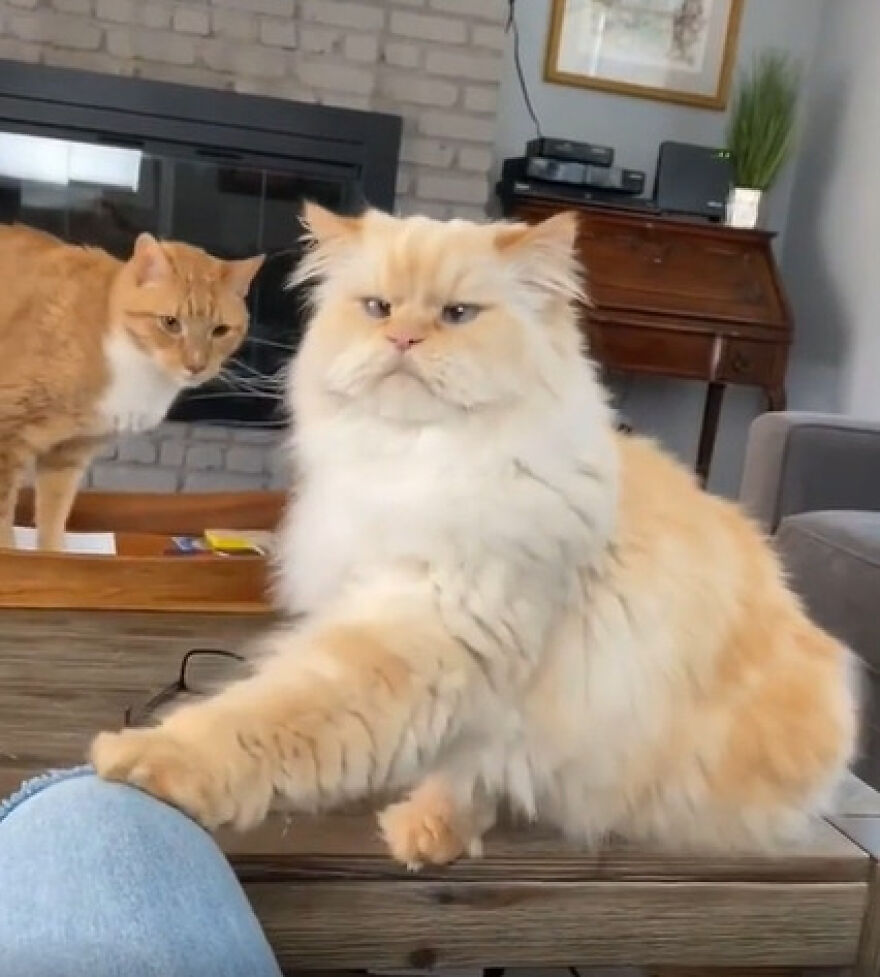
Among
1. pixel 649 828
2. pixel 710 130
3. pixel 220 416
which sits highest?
pixel 710 130

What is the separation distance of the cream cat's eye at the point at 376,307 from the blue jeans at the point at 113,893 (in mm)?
386

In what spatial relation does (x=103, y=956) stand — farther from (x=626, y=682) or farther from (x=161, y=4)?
(x=161, y=4)

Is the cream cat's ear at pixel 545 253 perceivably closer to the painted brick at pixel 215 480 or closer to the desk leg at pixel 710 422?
the painted brick at pixel 215 480

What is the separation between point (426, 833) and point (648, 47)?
10.5ft

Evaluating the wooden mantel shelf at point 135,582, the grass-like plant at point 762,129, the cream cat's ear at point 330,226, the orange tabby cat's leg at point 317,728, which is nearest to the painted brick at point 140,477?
the grass-like plant at point 762,129

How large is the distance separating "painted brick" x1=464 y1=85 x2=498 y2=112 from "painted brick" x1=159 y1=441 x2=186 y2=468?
3.83ft

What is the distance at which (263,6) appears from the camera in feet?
10.5

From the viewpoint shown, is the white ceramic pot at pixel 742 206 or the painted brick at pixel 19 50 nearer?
the painted brick at pixel 19 50

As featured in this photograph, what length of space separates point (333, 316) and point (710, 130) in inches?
122

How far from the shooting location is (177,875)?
65 centimetres

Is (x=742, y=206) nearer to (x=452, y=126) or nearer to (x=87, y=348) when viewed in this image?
(x=452, y=126)

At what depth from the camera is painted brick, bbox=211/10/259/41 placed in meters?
3.20

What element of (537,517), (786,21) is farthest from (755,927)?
(786,21)

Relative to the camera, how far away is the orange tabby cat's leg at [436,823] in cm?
89
